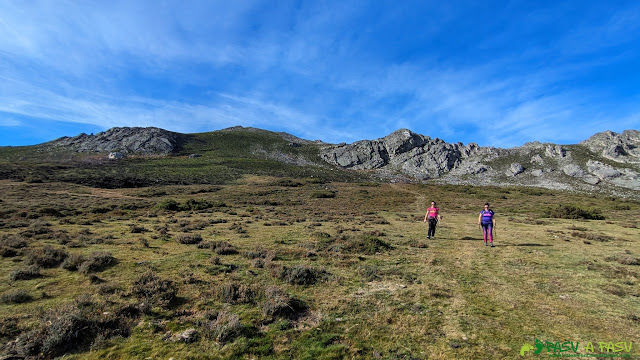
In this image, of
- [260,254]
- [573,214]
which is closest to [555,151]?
[573,214]

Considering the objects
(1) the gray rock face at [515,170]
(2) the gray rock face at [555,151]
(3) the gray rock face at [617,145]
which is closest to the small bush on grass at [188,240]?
(1) the gray rock face at [515,170]

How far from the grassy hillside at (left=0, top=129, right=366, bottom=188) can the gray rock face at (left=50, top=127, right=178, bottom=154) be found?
644 centimetres

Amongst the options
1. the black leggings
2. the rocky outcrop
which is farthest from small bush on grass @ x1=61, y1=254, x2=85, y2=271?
the rocky outcrop

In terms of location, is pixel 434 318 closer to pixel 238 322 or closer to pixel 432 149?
pixel 238 322

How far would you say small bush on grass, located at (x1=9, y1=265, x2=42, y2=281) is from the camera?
338 inches

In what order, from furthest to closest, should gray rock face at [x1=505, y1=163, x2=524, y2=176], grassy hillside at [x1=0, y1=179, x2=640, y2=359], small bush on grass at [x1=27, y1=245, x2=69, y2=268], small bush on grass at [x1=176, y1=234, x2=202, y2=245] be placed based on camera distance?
1. gray rock face at [x1=505, y1=163, x2=524, y2=176]
2. small bush on grass at [x1=176, y1=234, x2=202, y2=245]
3. small bush on grass at [x1=27, y1=245, x2=69, y2=268]
4. grassy hillside at [x1=0, y1=179, x2=640, y2=359]

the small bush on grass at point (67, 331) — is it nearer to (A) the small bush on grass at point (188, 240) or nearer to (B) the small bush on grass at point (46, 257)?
(B) the small bush on grass at point (46, 257)

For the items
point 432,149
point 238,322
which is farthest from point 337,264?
point 432,149

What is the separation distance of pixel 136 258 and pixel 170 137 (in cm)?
14649

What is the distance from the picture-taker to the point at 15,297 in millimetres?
7000

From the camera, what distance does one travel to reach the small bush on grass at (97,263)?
941 centimetres

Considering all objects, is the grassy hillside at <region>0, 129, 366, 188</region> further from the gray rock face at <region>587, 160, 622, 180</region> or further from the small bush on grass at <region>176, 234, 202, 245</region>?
the gray rock face at <region>587, 160, 622, 180</region>

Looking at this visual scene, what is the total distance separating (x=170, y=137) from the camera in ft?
455

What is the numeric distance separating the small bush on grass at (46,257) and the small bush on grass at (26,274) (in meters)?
0.81
